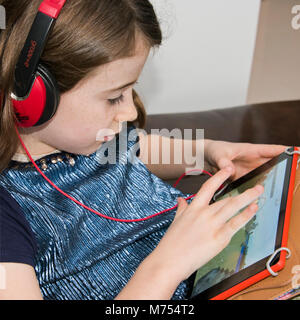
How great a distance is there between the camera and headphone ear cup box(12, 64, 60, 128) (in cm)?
70

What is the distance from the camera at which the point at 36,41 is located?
66 centimetres

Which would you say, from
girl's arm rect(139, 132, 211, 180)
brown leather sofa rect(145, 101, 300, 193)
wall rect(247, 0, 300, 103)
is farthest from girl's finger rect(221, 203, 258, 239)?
wall rect(247, 0, 300, 103)

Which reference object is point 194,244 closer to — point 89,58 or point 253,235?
point 253,235

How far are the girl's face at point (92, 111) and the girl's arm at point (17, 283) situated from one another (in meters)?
0.23

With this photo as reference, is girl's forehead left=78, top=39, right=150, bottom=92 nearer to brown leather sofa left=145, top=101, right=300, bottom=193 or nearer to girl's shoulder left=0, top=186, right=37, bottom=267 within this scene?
girl's shoulder left=0, top=186, right=37, bottom=267

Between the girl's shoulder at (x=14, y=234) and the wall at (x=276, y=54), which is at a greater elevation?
the wall at (x=276, y=54)

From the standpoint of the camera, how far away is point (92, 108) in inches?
30.6

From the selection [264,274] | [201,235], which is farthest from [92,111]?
[264,274]

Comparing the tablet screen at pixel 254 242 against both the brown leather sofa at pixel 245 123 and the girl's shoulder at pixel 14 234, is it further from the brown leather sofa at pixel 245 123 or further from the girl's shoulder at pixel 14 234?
the brown leather sofa at pixel 245 123

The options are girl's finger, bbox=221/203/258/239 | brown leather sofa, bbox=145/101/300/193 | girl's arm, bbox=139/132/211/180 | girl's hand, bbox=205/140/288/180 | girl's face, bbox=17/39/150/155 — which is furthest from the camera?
brown leather sofa, bbox=145/101/300/193

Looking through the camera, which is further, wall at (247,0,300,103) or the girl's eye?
wall at (247,0,300,103)

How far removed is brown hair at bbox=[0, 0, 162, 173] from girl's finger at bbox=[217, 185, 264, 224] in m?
0.30

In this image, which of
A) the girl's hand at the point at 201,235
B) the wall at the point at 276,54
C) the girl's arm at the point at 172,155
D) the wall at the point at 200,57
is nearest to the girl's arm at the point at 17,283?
the girl's hand at the point at 201,235

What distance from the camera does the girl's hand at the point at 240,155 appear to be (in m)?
1.00
